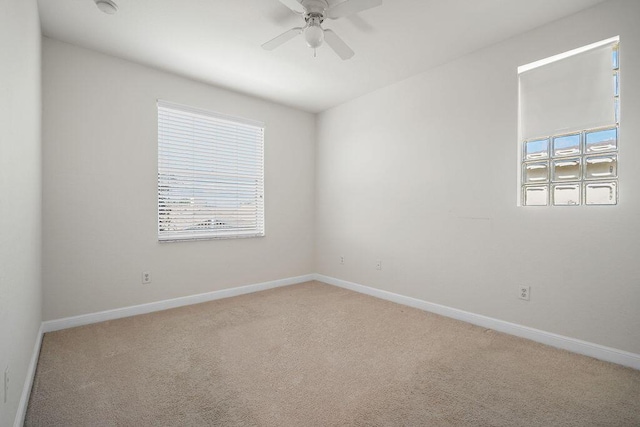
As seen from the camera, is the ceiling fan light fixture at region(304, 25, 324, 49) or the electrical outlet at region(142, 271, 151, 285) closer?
the ceiling fan light fixture at region(304, 25, 324, 49)

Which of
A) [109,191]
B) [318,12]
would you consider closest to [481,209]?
[318,12]

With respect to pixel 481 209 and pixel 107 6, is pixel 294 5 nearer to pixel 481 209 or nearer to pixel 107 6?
pixel 107 6

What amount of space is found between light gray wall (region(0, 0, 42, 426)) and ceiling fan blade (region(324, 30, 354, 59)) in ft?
5.94

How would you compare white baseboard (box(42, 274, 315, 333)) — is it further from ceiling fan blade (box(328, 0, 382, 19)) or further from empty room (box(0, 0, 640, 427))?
ceiling fan blade (box(328, 0, 382, 19))

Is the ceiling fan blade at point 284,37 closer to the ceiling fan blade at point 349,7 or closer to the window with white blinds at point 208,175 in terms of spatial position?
the ceiling fan blade at point 349,7

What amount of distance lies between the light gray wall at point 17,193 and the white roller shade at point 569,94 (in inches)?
138

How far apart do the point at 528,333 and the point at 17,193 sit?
3.77 metres

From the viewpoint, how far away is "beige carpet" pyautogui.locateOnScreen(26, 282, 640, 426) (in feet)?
5.34

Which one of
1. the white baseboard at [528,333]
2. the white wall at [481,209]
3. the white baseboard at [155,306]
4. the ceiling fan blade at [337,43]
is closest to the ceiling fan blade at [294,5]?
the ceiling fan blade at [337,43]

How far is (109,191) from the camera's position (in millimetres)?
3053

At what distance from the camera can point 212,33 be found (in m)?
2.61

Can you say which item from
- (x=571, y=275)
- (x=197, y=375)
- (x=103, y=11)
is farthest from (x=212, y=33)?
(x=571, y=275)

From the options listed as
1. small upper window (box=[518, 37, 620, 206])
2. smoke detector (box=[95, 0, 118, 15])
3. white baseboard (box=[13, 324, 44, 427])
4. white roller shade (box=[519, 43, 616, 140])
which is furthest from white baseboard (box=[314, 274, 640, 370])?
smoke detector (box=[95, 0, 118, 15])

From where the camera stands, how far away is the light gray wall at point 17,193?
1308mm
